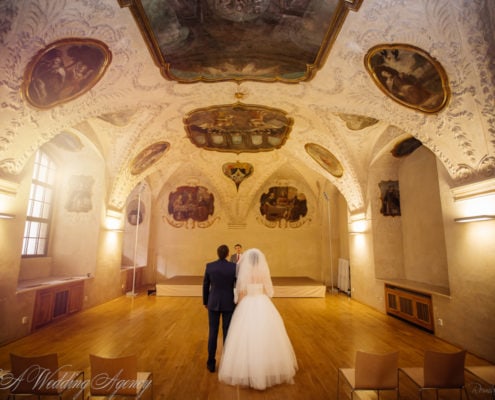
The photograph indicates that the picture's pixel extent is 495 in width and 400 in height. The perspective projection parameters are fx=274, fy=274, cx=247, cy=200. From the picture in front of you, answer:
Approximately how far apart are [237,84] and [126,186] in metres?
6.19

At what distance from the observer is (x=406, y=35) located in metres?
4.53

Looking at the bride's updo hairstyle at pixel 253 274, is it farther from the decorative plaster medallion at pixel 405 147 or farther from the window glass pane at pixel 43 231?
the window glass pane at pixel 43 231

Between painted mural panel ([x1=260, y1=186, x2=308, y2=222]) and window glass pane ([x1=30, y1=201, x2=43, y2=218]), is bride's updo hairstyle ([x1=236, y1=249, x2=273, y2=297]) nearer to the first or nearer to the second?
window glass pane ([x1=30, y1=201, x2=43, y2=218])

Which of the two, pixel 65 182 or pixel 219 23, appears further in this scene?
pixel 65 182

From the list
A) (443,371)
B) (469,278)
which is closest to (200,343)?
(443,371)

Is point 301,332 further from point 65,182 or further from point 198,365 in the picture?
point 65,182

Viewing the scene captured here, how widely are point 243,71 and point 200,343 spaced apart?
20.2 feet

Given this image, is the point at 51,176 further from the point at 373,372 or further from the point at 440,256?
the point at 440,256

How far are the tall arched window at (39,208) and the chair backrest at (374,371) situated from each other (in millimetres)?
9890

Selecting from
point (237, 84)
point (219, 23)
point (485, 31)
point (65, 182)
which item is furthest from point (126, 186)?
point (485, 31)

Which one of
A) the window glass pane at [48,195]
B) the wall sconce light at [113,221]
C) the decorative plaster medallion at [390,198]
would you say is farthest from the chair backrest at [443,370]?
the window glass pane at [48,195]

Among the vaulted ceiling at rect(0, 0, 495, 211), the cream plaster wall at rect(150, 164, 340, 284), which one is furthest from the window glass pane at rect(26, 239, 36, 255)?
the cream plaster wall at rect(150, 164, 340, 284)

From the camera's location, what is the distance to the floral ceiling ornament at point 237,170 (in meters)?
13.4

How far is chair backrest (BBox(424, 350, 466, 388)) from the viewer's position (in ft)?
10.0
